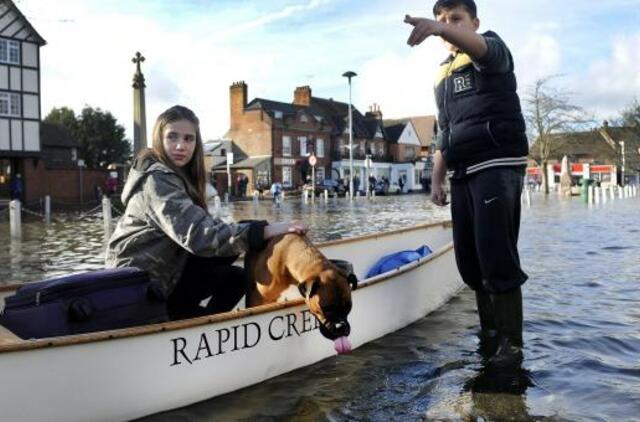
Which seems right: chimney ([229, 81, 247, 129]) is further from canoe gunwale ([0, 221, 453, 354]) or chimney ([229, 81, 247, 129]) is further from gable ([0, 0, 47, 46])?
canoe gunwale ([0, 221, 453, 354])

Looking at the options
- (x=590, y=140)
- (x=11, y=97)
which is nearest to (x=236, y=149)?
(x=11, y=97)

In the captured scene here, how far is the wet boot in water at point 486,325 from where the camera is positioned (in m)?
4.87

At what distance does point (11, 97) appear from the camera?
31969 millimetres

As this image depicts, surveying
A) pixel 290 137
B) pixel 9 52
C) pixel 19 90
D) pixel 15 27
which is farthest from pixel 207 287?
pixel 290 137

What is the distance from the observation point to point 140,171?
159 inches

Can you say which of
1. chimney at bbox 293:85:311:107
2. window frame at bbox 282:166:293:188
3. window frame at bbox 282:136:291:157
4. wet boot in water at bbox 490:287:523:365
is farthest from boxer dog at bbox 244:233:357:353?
chimney at bbox 293:85:311:107

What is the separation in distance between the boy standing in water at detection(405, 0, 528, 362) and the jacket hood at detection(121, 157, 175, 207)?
6.52ft

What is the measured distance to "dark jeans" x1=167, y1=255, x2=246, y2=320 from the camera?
4.43 m

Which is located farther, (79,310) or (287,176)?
(287,176)

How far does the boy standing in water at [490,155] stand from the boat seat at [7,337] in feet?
9.44

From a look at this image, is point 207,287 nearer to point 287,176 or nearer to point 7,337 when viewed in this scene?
point 7,337

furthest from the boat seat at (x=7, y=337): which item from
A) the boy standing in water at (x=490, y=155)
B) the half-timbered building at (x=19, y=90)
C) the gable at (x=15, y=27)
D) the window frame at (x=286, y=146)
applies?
the window frame at (x=286, y=146)

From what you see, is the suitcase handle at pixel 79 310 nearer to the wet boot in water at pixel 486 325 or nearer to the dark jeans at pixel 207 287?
the dark jeans at pixel 207 287

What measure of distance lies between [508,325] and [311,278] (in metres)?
1.62
